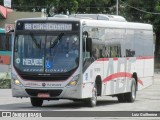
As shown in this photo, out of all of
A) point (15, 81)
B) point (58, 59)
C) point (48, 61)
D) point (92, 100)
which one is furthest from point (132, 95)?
point (15, 81)

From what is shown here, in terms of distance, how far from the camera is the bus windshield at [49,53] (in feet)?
70.2

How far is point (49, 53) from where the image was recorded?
70.6 feet

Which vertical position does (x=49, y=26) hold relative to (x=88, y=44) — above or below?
above

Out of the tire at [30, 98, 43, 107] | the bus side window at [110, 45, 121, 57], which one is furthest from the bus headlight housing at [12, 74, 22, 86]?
the bus side window at [110, 45, 121, 57]

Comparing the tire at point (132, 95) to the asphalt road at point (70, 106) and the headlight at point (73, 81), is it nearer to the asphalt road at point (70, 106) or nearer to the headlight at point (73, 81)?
the asphalt road at point (70, 106)

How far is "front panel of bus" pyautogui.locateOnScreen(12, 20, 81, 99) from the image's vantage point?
21281mm

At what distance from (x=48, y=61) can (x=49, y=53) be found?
0.27 meters

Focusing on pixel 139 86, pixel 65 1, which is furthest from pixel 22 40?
pixel 65 1

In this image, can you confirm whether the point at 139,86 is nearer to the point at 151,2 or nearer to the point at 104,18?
the point at 104,18

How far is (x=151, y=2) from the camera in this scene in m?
78.4

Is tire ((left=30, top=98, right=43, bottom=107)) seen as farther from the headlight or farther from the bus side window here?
the bus side window

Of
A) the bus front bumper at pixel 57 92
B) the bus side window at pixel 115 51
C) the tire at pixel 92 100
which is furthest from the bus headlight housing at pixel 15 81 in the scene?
the bus side window at pixel 115 51

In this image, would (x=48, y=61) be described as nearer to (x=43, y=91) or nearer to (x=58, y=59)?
(x=58, y=59)

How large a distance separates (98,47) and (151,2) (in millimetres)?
56386
